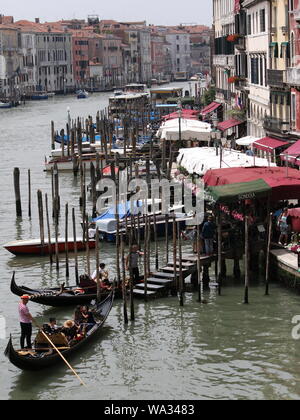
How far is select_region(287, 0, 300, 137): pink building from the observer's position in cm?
2427

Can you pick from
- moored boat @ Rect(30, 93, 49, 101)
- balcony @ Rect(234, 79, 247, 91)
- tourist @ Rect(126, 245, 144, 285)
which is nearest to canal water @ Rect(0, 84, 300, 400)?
tourist @ Rect(126, 245, 144, 285)

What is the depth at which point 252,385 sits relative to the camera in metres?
12.9

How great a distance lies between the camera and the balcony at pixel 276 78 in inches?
1031

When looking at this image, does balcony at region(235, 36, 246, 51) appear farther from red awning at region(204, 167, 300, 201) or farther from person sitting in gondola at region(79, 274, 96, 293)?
person sitting in gondola at region(79, 274, 96, 293)

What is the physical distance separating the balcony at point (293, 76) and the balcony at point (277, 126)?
1.04 meters

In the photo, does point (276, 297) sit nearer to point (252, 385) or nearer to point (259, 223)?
point (259, 223)

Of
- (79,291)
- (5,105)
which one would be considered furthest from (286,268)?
(5,105)

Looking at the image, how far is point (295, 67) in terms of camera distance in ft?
80.4

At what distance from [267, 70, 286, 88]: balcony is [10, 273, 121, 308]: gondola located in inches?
435

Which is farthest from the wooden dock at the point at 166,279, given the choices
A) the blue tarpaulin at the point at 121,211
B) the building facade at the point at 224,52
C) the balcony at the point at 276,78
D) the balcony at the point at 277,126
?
the building facade at the point at 224,52

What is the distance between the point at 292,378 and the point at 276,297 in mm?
3469

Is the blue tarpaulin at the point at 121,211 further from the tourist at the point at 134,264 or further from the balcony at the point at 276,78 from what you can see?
the balcony at the point at 276,78

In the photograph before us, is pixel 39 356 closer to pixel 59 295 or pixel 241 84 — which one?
pixel 59 295

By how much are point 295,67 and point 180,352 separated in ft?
38.5
